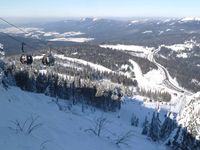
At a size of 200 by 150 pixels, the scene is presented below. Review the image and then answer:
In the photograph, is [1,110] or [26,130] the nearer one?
[26,130]

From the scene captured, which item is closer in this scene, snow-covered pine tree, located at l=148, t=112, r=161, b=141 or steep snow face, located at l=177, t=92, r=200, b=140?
steep snow face, located at l=177, t=92, r=200, b=140

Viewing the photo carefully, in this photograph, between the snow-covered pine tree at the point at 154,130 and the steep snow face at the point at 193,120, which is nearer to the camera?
the steep snow face at the point at 193,120

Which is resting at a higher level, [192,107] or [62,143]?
[62,143]

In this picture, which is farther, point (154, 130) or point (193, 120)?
point (154, 130)

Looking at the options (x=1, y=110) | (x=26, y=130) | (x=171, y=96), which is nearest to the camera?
(x=26, y=130)

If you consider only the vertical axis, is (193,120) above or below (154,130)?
above

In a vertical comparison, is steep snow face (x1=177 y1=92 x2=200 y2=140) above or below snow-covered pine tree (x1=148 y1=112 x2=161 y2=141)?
above

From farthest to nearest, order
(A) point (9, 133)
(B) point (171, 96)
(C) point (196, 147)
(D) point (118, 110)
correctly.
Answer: (B) point (171, 96) → (D) point (118, 110) → (C) point (196, 147) → (A) point (9, 133)

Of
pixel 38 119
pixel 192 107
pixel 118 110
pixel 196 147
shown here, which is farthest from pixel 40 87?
pixel 38 119

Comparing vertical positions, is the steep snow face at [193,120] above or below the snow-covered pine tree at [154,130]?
above

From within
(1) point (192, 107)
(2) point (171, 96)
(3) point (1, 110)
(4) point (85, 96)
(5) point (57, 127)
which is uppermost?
(3) point (1, 110)

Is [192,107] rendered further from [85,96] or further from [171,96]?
[171,96]
